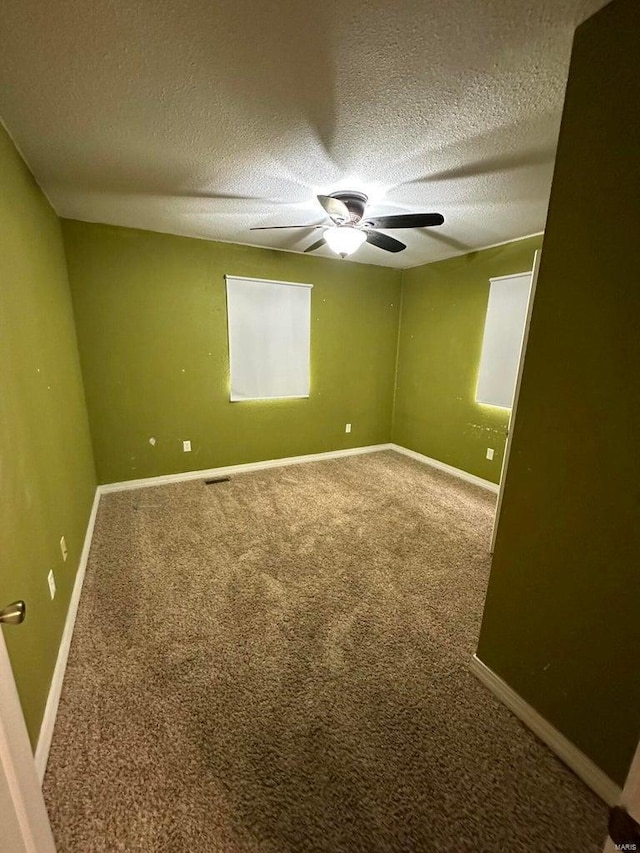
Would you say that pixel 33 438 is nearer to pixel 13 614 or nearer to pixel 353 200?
pixel 13 614

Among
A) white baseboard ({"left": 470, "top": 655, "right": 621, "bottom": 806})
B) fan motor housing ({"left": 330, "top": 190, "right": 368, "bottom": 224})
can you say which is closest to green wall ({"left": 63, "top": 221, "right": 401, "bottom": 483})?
fan motor housing ({"left": 330, "top": 190, "right": 368, "bottom": 224})

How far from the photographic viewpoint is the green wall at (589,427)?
96 centimetres

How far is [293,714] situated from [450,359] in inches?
138

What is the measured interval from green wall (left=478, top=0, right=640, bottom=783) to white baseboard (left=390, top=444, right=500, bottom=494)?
231 centimetres

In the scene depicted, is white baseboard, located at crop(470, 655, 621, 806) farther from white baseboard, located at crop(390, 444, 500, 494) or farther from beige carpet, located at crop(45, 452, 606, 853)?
white baseboard, located at crop(390, 444, 500, 494)

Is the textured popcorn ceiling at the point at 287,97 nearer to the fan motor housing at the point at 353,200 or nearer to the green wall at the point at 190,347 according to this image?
the fan motor housing at the point at 353,200

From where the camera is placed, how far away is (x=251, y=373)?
3.66 metres

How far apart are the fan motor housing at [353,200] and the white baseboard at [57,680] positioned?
277 cm

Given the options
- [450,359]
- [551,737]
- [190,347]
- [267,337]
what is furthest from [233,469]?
[551,737]

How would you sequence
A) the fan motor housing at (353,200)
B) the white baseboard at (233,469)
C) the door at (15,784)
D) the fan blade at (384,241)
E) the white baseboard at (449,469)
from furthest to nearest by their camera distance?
the white baseboard at (449,469), the white baseboard at (233,469), the fan blade at (384,241), the fan motor housing at (353,200), the door at (15,784)

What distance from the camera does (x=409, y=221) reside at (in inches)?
77.7

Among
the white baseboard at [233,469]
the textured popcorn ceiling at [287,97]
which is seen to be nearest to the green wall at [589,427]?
the textured popcorn ceiling at [287,97]

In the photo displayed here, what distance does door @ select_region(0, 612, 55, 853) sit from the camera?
25.3 inches

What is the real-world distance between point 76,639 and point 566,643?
2.14 m
